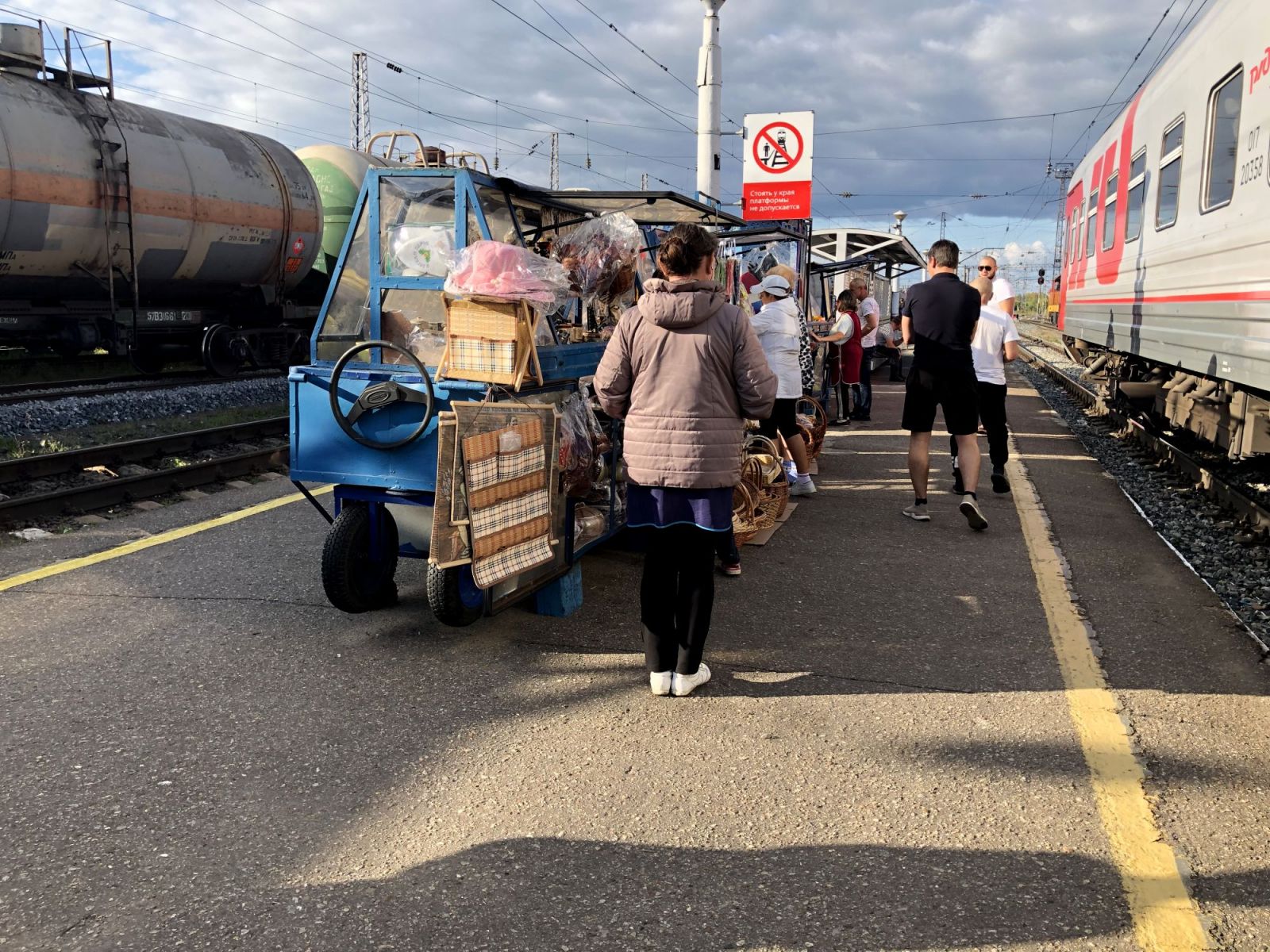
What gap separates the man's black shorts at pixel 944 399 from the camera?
679 cm

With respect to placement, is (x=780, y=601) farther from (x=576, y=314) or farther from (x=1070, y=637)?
(x=576, y=314)

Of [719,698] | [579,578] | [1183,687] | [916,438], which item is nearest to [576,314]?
[579,578]

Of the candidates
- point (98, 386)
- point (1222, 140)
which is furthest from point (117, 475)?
point (1222, 140)

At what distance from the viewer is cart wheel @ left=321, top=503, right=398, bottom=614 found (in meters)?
4.52

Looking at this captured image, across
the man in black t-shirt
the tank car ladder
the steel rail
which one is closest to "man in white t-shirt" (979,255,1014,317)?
the man in black t-shirt

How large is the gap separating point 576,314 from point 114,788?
3.19 meters

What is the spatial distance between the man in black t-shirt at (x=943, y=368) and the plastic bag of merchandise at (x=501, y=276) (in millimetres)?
3391

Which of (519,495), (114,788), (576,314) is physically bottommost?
(114,788)

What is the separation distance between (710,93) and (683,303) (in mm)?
10334

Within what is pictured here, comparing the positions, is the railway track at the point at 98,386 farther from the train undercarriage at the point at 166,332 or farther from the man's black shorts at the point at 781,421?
the man's black shorts at the point at 781,421

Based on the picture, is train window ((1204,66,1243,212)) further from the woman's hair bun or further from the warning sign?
the warning sign

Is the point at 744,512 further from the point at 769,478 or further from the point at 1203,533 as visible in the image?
the point at 1203,533

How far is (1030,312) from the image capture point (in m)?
104

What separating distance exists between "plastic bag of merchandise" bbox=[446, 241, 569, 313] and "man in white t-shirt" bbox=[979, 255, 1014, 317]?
4.64 m
